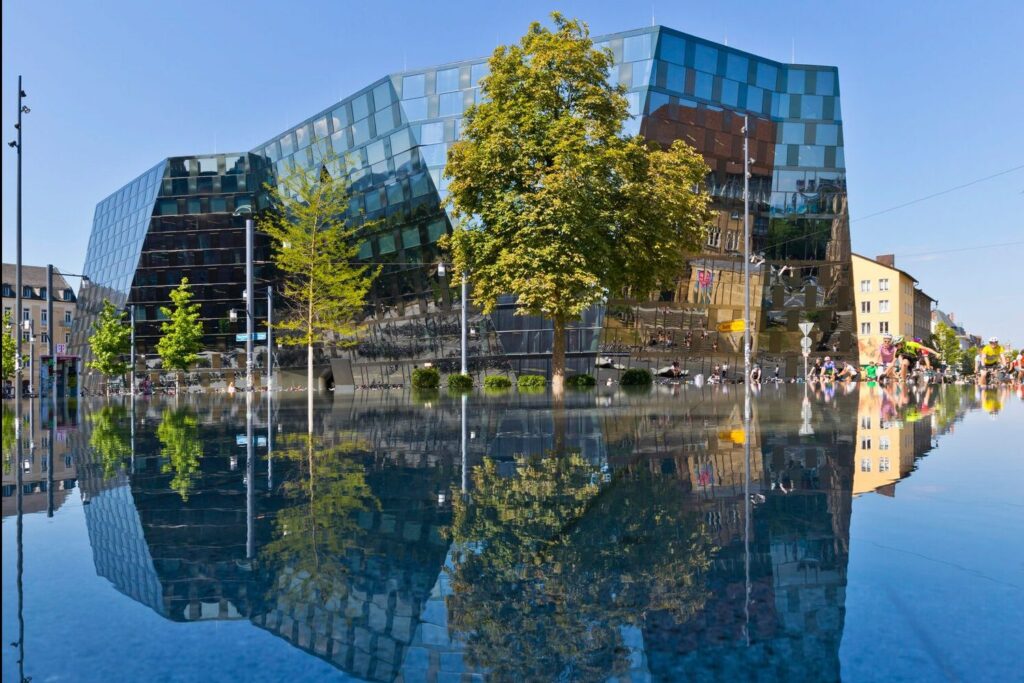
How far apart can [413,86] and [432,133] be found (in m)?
3.83

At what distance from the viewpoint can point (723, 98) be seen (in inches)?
2044

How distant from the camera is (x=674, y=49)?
49062 mm

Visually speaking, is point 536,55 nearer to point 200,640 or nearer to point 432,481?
point 432,481

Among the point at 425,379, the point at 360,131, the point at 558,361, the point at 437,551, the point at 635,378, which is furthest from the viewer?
the point at 360,131

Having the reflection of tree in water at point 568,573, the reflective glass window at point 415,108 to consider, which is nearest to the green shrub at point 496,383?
the reflective glass window at point 415,108

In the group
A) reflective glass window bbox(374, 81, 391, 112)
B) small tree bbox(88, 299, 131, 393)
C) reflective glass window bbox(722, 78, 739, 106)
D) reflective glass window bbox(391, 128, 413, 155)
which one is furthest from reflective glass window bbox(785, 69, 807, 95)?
small tree bbox(88, 299, 131, 393)

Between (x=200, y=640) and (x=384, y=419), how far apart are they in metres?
15.1

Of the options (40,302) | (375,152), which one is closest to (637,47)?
(375,152)

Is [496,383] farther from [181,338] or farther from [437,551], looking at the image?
[437,551]

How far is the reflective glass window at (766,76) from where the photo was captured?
53.4 m

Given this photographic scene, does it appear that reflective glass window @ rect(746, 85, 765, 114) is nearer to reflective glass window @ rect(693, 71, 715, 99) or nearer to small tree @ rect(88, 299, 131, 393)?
reflective glass window @ rect(693, 71, 715, 99)

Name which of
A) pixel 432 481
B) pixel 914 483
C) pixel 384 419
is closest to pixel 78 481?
pixel 432 481

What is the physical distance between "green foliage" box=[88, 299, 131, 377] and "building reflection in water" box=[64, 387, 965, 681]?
203 feet

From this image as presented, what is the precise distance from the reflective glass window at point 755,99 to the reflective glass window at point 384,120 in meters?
24.3
